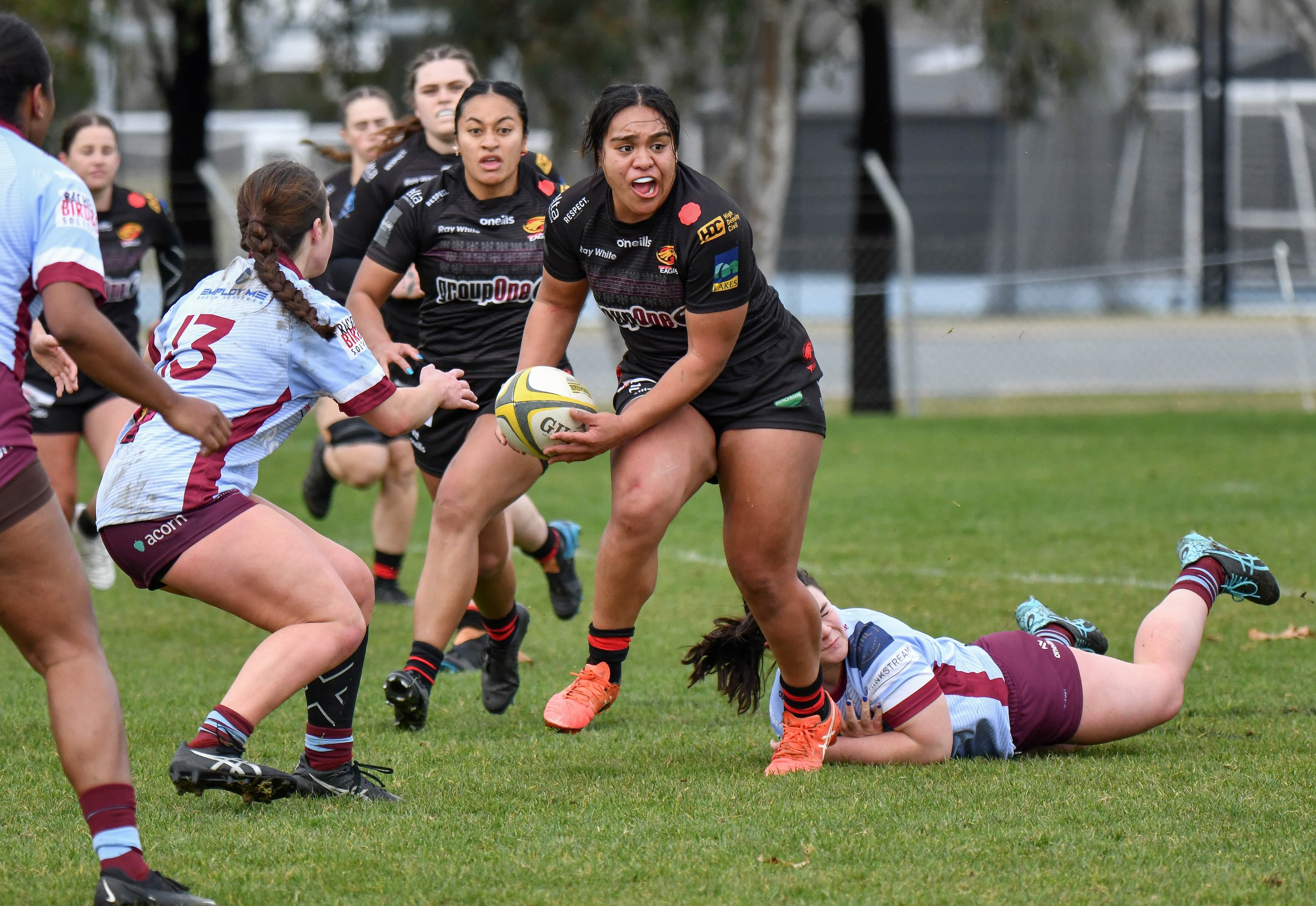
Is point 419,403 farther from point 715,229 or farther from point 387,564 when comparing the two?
point 387,564

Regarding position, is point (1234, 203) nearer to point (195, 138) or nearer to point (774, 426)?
point (195, 138)

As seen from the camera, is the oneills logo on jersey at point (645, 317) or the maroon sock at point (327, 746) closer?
the maroon sock at point (327, 746)

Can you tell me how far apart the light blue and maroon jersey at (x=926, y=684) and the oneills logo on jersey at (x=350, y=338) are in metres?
1.66

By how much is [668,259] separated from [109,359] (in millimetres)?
1795

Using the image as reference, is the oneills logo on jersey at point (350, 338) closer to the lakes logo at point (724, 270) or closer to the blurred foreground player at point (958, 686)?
the lakes logo at point (724, 270)

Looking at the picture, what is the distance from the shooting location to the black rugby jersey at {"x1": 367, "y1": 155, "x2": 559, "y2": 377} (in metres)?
5.59

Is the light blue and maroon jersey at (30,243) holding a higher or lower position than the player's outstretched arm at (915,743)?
higher

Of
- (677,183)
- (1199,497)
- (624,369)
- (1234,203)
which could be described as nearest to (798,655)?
(624,369)

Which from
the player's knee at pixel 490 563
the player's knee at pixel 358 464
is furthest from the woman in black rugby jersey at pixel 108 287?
the player's knee at pixel 490 563

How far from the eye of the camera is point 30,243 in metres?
3.09

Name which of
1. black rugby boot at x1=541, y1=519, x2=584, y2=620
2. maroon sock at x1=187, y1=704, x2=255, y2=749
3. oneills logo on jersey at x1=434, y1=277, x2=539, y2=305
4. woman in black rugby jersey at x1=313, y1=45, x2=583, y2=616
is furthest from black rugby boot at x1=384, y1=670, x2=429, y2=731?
black rugby boot at x1=541, y1=519, x2=584, y2=620

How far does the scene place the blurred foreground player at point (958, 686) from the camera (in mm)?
4570

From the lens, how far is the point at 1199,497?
405 inches

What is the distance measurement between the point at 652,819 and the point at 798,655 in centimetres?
78
